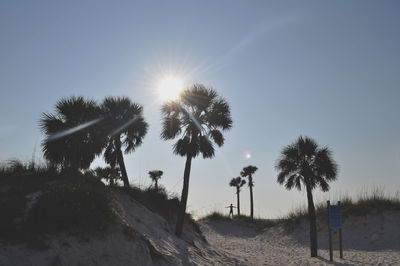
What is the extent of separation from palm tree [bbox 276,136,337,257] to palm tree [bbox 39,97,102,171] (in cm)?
1218

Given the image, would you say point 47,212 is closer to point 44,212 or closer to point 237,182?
point 44,212

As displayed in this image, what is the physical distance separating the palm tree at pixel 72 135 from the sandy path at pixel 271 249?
984 cm

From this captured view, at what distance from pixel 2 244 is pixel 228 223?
3184 centimetres

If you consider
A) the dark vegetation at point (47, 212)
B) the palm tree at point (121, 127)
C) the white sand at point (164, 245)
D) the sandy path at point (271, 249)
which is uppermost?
the palm tree at point (121, 127)

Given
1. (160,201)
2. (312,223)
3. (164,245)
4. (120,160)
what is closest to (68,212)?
(164,245)

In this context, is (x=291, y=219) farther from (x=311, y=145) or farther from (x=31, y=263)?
(x=31, y=263)

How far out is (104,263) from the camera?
5.80 m

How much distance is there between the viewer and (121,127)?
1944cm

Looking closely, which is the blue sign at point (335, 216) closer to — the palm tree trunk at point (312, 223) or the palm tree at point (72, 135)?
the palm tree trunk at point (312, 223)

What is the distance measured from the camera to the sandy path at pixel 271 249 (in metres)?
12.6

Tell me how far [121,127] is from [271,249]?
14889 millimetres

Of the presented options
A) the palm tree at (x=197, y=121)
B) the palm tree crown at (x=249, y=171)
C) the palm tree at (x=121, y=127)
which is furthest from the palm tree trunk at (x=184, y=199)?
the palm tree crown at (x=249, y=171)

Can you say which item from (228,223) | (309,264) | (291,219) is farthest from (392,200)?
(228,223)

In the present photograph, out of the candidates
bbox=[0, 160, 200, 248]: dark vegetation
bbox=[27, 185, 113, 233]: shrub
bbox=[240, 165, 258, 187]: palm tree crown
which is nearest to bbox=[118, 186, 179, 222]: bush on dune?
bbox=[0, 160, 200, 248]: dark vegetation
